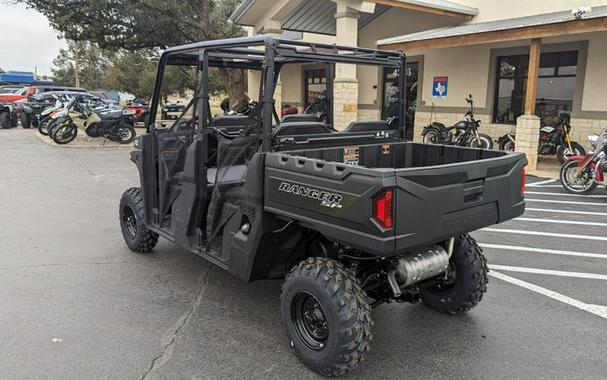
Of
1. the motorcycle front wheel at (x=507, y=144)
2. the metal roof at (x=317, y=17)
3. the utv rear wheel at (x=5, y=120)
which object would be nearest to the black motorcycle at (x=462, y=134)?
the motorcycle front wheel at (x=507, y=144)

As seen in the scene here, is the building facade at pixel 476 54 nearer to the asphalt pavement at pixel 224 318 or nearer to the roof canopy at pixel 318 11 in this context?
the roof canopy at pixel 318 11

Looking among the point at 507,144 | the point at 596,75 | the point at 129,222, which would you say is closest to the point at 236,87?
the point at 507,144

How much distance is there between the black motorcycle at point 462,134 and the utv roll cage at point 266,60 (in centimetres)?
843

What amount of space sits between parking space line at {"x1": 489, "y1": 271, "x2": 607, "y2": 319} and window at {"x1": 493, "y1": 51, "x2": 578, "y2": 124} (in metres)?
9.50

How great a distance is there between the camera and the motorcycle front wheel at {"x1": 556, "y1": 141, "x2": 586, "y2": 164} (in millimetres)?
11404

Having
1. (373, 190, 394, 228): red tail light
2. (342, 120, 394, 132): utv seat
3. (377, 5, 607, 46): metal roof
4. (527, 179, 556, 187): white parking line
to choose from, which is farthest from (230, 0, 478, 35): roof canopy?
(373, 190, 394, 228): red tail light

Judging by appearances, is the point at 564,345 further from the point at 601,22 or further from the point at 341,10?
the point at 341,10

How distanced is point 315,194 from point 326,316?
0.75 m

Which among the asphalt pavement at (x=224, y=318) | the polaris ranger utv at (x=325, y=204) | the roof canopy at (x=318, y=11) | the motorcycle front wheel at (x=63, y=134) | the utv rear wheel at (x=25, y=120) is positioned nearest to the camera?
the polaris ranger utv at (x=325, y=204)

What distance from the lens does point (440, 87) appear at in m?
15.5

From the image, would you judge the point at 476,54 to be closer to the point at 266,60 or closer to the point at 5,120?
the point at 266,60

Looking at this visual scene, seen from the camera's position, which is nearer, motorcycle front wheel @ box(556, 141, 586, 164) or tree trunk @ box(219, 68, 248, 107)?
motorcycle front wheel @ box(556, 141, 586, 164)

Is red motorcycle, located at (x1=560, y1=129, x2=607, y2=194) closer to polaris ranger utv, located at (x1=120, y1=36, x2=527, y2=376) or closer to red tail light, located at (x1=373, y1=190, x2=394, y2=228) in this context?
polaris ranger utv, located at (x1=120, y1=36, x2=527, y2=376)

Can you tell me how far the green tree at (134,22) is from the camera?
17.8 meters
